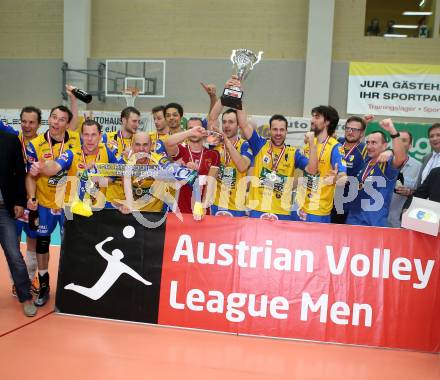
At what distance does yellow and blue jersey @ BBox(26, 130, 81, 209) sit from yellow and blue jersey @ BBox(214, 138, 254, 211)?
160cm

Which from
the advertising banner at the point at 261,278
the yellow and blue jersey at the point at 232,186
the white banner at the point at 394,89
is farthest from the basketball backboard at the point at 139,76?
the advertising banner at the point at 261,278

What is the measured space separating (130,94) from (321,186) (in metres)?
10.6

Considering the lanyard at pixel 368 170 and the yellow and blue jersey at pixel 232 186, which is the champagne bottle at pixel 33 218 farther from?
the lanyard at pixel 368 170

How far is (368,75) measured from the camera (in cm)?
1423

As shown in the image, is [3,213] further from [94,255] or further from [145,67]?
[145,67]

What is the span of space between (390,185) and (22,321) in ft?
13.3

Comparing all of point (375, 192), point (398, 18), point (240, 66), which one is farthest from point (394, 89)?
point (240, 66)

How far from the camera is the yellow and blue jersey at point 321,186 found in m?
4.99

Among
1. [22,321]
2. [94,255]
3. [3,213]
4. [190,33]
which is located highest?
[190,33]

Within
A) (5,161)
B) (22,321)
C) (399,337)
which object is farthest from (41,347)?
(399,337)

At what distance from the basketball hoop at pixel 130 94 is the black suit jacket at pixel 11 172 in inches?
390

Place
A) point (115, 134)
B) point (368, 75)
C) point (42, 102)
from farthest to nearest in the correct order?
point (42, 102), point (368, 75), point (115, 134)

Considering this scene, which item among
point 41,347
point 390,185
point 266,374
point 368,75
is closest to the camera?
point 266,374

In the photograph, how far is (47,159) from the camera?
4891 mm
